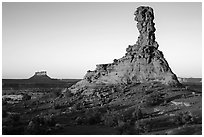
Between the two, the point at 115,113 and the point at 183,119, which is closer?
the point at 183,119

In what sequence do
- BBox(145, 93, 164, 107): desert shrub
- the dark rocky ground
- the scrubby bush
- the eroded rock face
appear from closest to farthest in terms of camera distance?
1. the dark rocky ground
2. the scrubby bush
3. BBox(145, 93, 164, 107): desert shrub
4. the eroded rock face

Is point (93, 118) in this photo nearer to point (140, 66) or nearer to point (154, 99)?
point (154, 99)

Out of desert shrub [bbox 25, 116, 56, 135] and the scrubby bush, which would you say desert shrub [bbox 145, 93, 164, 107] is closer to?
the scrubby bush

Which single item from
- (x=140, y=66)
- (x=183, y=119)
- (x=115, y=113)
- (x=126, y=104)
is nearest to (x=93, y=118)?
(x=115, y=113)

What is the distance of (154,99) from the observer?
38.8m

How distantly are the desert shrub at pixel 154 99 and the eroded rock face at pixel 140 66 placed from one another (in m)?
5.92

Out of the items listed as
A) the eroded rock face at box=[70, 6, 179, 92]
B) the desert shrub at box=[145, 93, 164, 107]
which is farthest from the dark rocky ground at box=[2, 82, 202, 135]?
the eroded rock face at box=[70, 6, 179, 92]

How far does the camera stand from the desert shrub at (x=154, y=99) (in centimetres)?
3781

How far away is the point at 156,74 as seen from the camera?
156 ft

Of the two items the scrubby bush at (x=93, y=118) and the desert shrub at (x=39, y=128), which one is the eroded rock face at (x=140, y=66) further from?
the desert shrub at (x=39, y=128)

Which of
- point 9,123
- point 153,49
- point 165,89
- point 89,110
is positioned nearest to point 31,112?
point 89,110

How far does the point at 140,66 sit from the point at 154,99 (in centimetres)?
1056

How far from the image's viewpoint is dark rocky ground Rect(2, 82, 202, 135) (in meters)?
27.0

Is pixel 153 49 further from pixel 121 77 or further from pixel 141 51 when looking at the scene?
pixel 121 77
